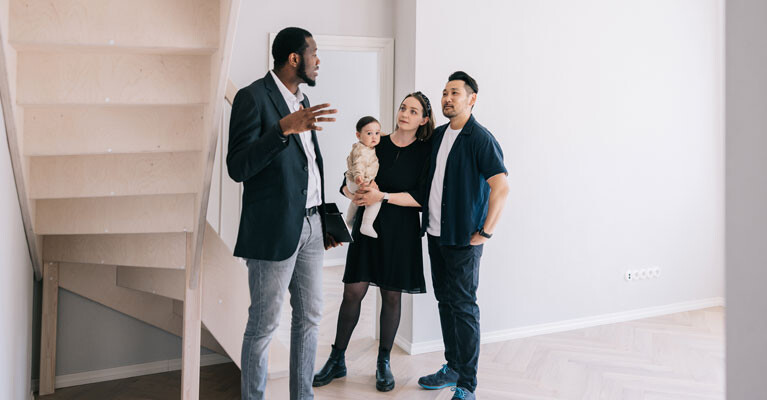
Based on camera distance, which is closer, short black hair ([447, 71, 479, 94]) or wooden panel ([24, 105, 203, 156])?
wooden panel ([24, 105, 203, 156])

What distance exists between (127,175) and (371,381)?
5.36 feet

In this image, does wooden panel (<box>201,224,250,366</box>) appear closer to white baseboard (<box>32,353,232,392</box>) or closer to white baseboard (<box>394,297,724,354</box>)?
white baseboard (<box>32,353,232,392</box>)

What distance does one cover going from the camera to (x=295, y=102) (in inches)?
84.7

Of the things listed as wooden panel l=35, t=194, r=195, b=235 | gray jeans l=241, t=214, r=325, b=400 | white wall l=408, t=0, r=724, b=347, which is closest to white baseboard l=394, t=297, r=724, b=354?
white wall l=408, t=0, r=724, b=347

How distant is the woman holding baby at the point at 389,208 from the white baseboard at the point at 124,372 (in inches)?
31.7

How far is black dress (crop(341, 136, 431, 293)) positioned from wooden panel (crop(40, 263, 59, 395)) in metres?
1.60

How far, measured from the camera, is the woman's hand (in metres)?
2.67

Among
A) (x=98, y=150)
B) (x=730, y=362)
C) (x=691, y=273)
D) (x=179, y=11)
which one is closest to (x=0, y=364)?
(x=98, y=150)

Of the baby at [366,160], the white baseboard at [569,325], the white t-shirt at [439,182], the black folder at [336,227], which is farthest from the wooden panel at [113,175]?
the white baseboard at [569,325]

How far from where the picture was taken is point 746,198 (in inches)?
31.4

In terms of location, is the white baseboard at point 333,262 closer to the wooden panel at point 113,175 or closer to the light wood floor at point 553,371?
the light wood floor at point 553,371

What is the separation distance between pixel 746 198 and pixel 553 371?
2.58 m

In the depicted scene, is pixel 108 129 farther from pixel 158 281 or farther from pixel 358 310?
pixel 358 310

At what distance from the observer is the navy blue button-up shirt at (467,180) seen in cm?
Result: 254
